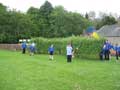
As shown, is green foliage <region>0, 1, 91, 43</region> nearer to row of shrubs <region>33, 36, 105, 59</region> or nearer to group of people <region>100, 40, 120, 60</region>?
row of shrubs <region>33, 36, 105, 59</region>

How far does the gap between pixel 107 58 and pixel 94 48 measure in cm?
281

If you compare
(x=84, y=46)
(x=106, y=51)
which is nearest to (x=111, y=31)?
(x=84, y=46)

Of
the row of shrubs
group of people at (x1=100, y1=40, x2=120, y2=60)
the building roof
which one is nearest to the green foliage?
the building roof

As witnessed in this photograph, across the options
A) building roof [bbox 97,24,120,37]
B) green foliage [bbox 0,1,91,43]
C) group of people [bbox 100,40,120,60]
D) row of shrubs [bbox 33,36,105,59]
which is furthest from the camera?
green foliage [bbox 0,1,91,43]

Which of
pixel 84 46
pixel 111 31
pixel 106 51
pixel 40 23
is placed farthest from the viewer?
pixel 40 23

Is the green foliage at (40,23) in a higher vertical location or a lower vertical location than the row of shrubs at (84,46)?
higher

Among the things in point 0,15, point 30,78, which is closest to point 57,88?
point 30,78

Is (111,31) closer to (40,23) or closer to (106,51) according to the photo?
(40,23)

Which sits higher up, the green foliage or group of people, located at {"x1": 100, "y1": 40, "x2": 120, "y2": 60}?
the green foliage

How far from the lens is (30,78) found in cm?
1995

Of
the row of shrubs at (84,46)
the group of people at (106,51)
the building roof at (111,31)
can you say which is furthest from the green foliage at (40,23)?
the group of people at (106,51)

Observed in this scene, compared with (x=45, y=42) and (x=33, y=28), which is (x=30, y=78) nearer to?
(x=45, y=42)

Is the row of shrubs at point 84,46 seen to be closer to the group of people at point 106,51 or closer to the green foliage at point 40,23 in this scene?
the group of people at point 106,51

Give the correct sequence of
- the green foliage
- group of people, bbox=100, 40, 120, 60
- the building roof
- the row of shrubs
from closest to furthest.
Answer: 1. group of people, bbox=100, 40, 120, 60
2. the row of shrubs
3. the building roof
4. the green foliage
